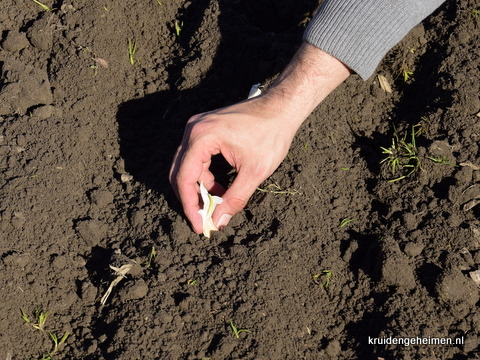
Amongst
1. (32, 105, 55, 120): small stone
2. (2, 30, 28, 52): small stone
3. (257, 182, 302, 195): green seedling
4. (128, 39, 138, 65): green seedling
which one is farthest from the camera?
(128, 39, 138, 65): green seedling

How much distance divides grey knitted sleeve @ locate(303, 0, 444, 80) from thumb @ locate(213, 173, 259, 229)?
799 millimetres

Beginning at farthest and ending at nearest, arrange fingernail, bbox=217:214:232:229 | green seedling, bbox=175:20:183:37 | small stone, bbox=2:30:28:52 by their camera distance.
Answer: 1. green seedling, bbox=175:20:183:37
2. small stone, bbox=2:30:28:52
3. fingernail, bbox=217:214:232:229

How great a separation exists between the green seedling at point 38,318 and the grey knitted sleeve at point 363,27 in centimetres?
193

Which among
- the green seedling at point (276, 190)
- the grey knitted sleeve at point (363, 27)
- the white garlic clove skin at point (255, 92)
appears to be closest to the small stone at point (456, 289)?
the green seedling at point (276, 190)

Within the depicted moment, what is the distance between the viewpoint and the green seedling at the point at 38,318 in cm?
269

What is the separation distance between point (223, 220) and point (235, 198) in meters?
0.15

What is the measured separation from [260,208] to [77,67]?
1562mm

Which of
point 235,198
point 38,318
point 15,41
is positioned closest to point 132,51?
point 15,41

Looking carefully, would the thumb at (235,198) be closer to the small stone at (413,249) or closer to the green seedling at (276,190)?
the green seedling at (276,190)

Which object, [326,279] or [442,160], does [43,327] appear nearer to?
[326,279]

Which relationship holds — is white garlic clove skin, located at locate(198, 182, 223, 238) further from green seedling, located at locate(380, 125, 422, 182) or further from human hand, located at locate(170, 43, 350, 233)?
green seedling, located at locate(380, 125, 422, 182)

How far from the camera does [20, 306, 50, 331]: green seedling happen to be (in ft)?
8.81

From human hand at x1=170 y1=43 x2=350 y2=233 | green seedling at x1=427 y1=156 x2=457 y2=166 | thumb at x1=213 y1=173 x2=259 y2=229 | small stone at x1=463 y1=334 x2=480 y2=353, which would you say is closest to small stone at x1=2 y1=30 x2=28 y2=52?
human hand at x1=170 y1=43 x2=350 y2=233

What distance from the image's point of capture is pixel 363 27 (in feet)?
9.30
